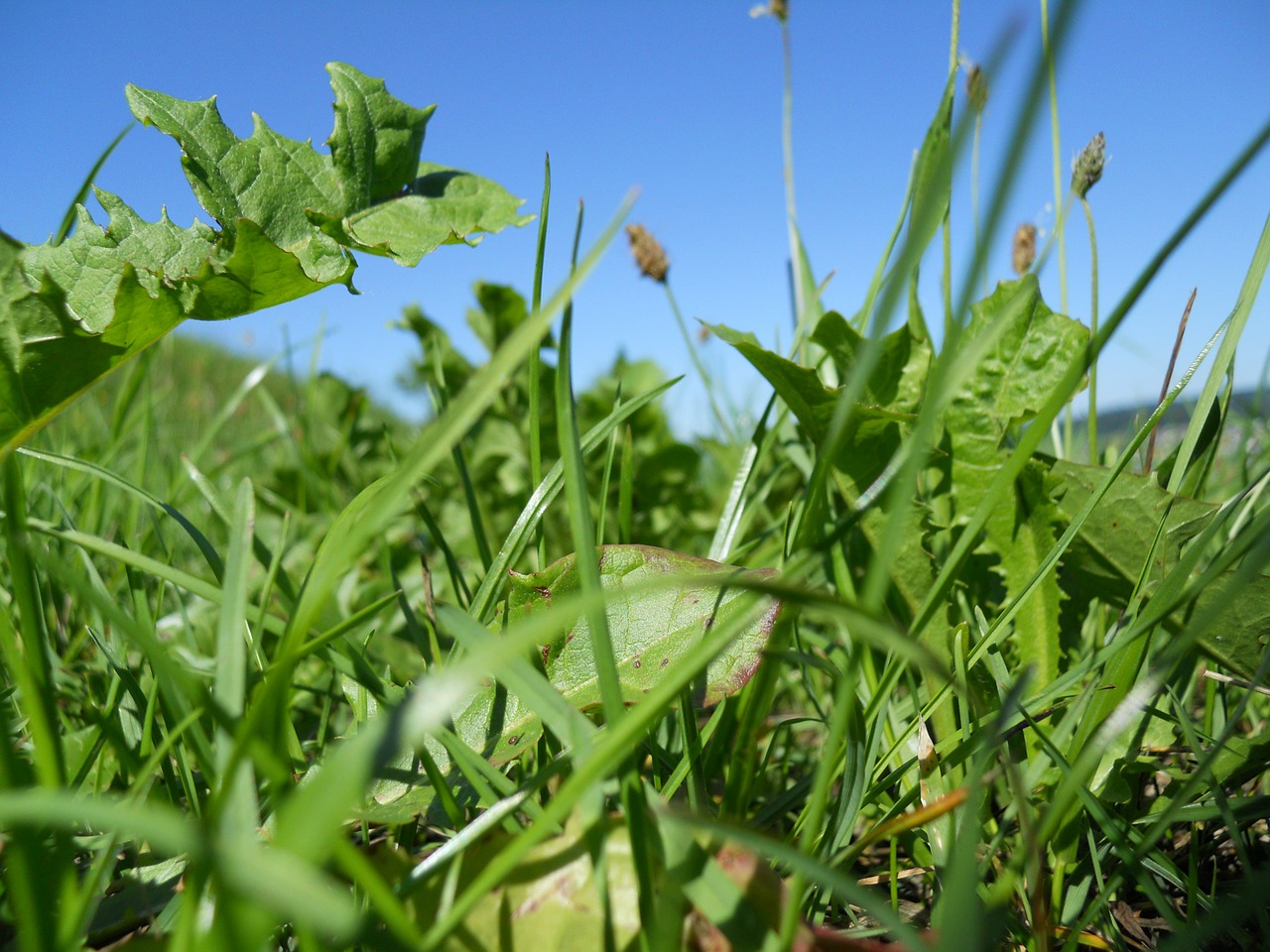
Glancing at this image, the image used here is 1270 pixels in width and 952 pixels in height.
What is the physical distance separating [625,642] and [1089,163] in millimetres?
784

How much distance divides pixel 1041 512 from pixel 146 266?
94 centimetres

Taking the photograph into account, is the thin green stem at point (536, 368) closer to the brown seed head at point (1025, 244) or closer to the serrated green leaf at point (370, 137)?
the serrated green leaf at point (370, 137)

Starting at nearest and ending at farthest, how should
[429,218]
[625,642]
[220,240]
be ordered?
[625,642] < [220,240] < [429,218]

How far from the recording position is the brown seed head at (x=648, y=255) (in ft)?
4.94

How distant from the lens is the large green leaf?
2.23ft

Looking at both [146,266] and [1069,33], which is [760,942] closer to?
[1069,33]

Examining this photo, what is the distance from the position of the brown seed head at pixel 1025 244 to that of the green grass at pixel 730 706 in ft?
1.48

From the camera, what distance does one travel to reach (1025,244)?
4.45ft

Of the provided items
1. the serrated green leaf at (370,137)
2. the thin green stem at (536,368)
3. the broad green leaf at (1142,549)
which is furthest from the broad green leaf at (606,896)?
the serrated green leaf at (370,137)

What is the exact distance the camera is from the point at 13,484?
0.47 meters

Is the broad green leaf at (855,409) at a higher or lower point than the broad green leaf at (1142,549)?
higher

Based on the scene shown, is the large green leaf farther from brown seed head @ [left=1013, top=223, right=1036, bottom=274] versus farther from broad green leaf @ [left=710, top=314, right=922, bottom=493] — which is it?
brown seed head @ [left=1013, top=223, right=1036, bottom=274]

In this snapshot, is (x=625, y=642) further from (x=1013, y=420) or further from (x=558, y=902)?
(x=1013, y=420)

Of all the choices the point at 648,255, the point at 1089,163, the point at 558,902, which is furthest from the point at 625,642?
the point at 648,255
